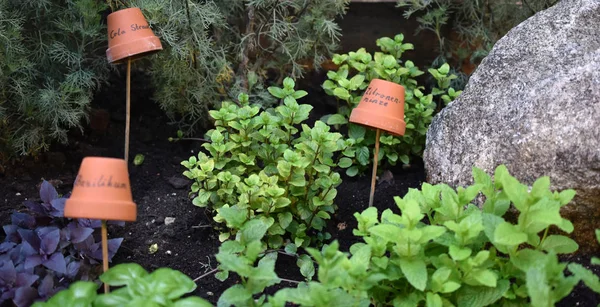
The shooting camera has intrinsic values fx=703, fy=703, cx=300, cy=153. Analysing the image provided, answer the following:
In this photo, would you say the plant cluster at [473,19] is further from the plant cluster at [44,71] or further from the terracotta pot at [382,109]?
the plant cluster at [44,71]

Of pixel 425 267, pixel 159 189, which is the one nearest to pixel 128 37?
pixel 159 189

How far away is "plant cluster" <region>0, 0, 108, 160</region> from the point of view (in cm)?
324

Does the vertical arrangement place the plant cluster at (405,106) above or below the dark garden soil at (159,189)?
above

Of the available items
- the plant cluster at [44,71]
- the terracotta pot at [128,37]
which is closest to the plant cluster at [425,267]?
the terracotta pot at [128,37]

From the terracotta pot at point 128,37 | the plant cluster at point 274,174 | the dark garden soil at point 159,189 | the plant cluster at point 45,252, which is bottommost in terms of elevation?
the dark garden soil at point 159,189

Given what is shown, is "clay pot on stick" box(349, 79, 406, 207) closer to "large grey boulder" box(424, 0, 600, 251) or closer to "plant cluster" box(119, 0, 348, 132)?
"large grey boulder" box(424, 0, 600, 251)

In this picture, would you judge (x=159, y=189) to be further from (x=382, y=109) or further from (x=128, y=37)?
(x=382, y=109)

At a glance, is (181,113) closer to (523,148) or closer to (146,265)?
(146,265)

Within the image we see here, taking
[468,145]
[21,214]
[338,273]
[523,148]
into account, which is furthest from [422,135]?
[21,214]

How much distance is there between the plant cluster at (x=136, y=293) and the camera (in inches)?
81.7

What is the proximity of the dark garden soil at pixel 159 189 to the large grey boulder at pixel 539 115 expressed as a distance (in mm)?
385

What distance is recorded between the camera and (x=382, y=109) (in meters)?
2.84

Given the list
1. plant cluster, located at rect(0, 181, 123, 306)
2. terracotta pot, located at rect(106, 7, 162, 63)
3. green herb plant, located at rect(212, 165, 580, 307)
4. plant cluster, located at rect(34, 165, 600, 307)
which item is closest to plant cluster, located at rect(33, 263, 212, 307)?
plant cluster, located at rect(34, 165, 600, 307)

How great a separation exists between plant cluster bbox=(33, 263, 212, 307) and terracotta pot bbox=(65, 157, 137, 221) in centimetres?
20
